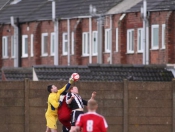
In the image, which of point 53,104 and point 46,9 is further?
point 46,9

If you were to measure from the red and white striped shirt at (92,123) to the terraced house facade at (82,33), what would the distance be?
30.8 metres

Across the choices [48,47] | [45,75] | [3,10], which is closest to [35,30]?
[48,47]

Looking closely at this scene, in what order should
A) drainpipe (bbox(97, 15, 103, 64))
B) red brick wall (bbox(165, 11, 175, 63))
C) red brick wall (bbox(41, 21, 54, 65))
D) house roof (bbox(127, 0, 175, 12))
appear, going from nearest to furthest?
red brick wall (bbox(165, 11, 175, 63)), house roof (bbox(127, 0, 175, 12)), drainpipe (bbox(97, 15, 103, 64)), red brick wall (bbox(41, 21, 54, 65))

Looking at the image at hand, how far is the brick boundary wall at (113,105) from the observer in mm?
Result: 33750

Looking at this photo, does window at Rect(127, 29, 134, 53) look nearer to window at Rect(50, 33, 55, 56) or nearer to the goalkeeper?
window at Rect(50, 33, 55, 56)

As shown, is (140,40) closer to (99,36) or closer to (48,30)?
(99,36)

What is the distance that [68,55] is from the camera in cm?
6706

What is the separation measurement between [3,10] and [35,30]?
6227 mm

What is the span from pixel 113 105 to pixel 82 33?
107 ft

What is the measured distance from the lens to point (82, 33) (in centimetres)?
6631

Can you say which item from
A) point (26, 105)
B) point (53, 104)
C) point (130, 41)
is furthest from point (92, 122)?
point (130, 41)

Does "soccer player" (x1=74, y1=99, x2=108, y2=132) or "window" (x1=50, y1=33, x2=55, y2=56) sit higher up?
"window" (x1=50, y1=33, x2=55, y2=56)

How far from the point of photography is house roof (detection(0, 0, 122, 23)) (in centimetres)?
6406

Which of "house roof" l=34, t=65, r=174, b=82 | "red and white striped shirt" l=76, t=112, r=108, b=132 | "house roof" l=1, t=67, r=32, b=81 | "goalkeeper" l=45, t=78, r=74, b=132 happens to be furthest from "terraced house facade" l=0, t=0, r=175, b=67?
"red and white striped shirt" l=76, t=112, r=108, b=132
